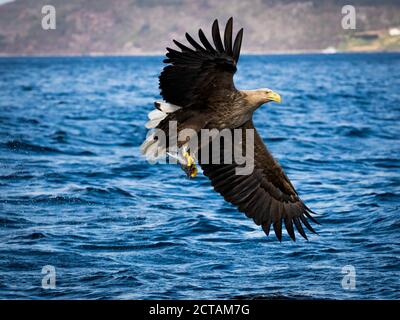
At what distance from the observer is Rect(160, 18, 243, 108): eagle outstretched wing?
22.4 ft

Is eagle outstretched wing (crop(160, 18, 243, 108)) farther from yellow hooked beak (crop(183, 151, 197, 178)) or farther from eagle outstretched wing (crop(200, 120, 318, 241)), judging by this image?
eagle outstretched wing (crop(200, 120, 318, 241))

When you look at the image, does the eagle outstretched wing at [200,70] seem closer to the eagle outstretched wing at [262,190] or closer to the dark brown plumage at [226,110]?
the dark brown plumage at [226,110]

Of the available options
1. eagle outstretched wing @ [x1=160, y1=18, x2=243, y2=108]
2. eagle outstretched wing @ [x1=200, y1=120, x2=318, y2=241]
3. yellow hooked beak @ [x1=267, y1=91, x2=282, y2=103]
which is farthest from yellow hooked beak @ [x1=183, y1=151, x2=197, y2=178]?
yellow hooked beak @ [x1=267, y1=91, x2=282, y2=103]

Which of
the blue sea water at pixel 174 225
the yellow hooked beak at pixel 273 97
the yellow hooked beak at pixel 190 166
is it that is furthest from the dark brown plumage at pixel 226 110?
the blue sea water at pixel 174 225

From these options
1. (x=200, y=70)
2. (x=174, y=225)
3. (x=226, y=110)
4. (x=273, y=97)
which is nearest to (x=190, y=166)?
(x=226, y=110)

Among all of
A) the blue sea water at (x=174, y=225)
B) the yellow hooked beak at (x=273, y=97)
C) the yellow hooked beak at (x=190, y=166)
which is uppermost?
the yellow hooked beak at (x=273, y=97)

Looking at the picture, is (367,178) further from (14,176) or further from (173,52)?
(173,52)

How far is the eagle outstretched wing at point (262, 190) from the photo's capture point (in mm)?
8148

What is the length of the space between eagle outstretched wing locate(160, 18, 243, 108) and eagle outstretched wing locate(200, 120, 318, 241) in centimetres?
107

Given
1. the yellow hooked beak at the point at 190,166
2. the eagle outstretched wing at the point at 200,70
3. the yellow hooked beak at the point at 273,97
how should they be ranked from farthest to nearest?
1. the yellow hooked beak at the point at 190,166
2. the yellow hooked beak at the point at 273,97
3. the eagle outstretched wing at the point at 200,70

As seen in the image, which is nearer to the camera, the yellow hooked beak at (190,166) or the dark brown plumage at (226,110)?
the dark brown plumage at (226,110)

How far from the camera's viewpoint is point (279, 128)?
2030cm

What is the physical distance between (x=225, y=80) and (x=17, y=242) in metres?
3.23
